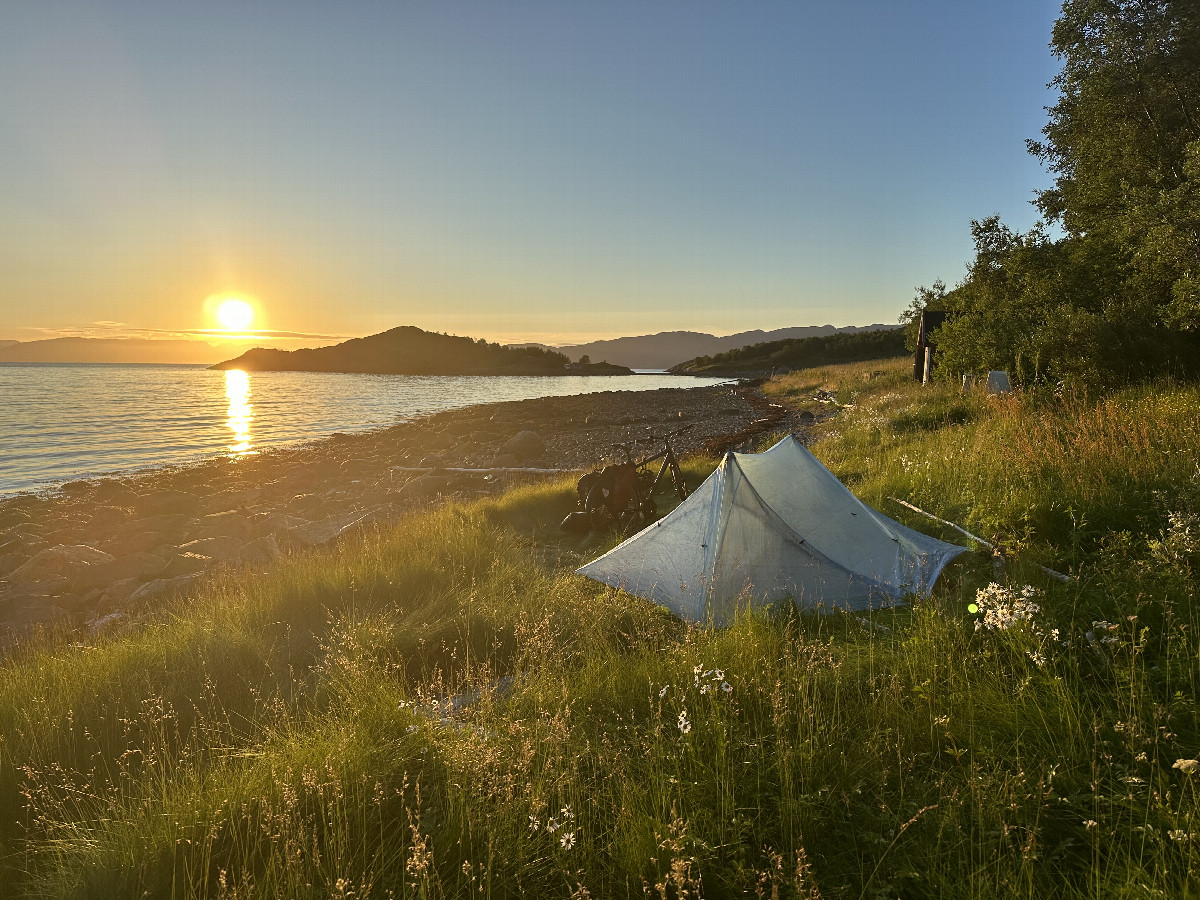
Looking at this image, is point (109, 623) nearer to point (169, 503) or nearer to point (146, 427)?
point (169, 503)

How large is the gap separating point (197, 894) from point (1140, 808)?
14.7 ft

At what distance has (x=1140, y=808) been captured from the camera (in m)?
2.70

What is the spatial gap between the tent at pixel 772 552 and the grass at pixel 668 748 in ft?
1.25

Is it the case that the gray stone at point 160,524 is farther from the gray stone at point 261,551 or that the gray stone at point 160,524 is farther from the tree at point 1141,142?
the tree at point 1141,142

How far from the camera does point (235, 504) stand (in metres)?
19.3

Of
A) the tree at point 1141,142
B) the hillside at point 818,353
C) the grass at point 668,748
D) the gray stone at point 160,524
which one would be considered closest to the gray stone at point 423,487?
the gray stone at point 160,524

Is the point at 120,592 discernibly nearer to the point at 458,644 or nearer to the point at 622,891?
the point at 458,644

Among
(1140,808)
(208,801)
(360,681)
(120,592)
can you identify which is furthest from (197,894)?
(120,592)

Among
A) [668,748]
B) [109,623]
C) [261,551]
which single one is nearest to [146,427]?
[261,551]

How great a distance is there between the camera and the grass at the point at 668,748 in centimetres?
287

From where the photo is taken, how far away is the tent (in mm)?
6398

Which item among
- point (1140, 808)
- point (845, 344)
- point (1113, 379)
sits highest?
point (845, 344)

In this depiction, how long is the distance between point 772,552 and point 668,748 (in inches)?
134

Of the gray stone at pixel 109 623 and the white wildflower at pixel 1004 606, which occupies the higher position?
the white wildflower at pixel 1004 606
